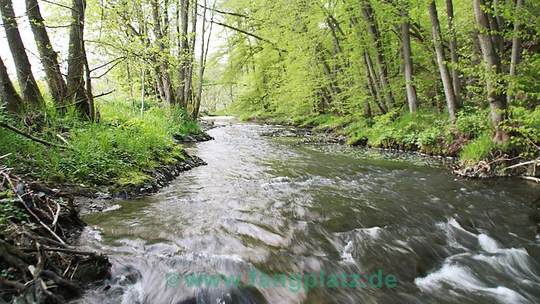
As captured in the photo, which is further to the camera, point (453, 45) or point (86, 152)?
point (453, 45)

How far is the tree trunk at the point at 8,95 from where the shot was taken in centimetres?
631

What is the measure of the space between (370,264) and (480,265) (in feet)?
4.31

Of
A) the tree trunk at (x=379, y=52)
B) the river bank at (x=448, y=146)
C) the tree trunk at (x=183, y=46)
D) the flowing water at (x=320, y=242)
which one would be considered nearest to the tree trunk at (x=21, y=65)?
the flowing water at (x=320, y=242)

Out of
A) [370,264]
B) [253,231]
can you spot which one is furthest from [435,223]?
[253,231]

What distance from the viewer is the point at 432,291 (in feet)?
11.5

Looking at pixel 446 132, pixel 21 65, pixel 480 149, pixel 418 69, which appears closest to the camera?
pixel 21 65

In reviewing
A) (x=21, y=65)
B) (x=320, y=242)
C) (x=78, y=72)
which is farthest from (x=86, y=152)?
(x=320, y=242)

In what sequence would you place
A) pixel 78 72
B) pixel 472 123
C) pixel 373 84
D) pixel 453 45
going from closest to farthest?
pixel 78 72, pixel 472 123, pixel 453 45, pixel 373 84

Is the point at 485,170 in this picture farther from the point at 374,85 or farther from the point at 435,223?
the point at 374,85

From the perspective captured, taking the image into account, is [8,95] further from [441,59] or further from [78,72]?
[441,59]

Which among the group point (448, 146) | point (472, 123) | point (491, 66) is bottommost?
point (448, 146)

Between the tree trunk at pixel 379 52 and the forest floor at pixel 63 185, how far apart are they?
8.95m

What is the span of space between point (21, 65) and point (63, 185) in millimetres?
3305

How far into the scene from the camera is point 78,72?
26.0ft
